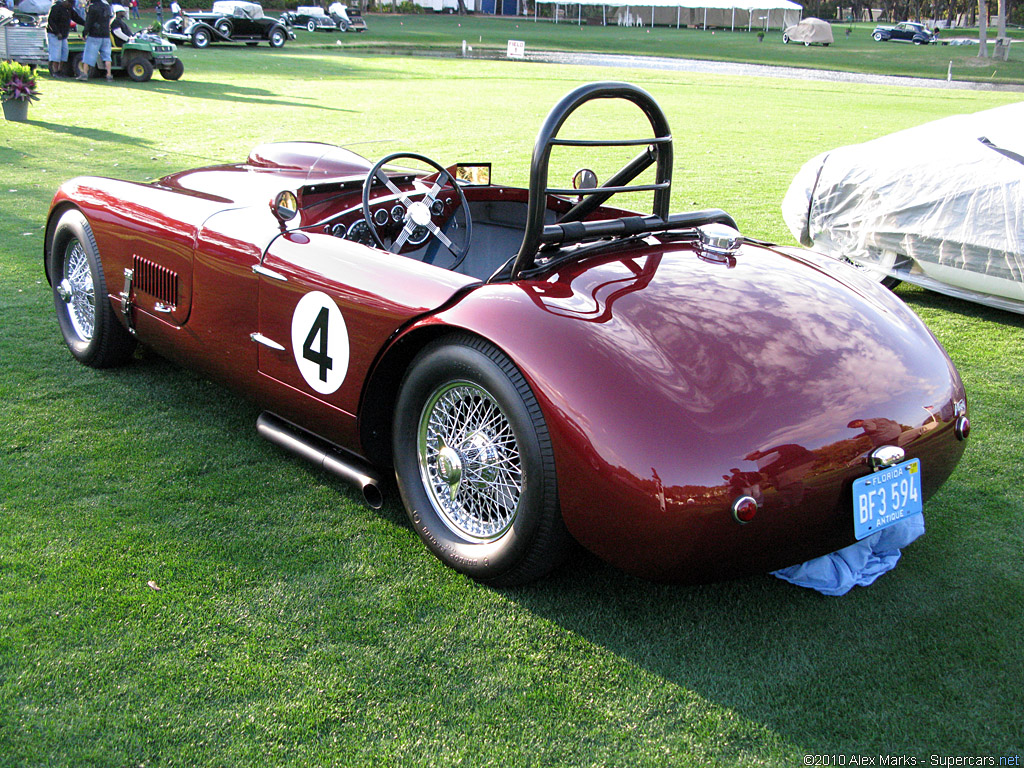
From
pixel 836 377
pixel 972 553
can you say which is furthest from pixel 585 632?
pixel 972 553

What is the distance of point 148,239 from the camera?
148 inches

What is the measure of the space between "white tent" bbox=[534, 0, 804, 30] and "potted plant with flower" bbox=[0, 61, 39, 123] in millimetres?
64187

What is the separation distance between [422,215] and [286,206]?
1.74ft

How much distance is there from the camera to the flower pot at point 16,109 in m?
12.1

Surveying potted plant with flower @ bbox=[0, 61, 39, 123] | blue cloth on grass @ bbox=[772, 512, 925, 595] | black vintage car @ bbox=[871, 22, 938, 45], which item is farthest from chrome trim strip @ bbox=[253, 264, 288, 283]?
black vintage car @ bbox=[871, 22, 938, 45]

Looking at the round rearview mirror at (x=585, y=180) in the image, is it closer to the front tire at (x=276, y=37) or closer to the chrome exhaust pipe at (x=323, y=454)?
the chrome exhaust pipe at (x=323, y=454)

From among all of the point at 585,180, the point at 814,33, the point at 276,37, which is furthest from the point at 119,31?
the point at 814,33

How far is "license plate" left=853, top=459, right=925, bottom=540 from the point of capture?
2389 millimetres

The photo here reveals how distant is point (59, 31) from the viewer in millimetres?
17547

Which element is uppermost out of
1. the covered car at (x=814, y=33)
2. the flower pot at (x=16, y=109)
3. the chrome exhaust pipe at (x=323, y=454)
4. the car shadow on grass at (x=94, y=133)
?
the covered car at (x=814, y=33)

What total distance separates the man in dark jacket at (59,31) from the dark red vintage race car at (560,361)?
52.0 feet

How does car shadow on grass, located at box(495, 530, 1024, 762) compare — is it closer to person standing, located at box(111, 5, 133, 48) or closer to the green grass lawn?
the green grass lawn

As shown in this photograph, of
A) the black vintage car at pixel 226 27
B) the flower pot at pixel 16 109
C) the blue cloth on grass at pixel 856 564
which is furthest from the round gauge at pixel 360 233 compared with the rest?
the black vintage car at pixel 226 27

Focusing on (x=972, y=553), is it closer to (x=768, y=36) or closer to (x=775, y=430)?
(x=775, y=430)
